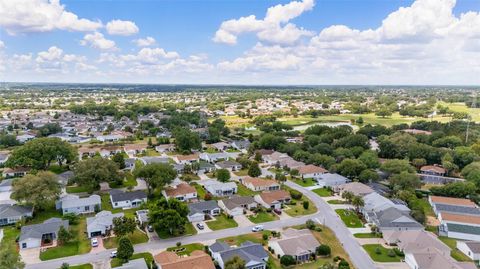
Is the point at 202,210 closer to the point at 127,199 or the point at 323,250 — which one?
the point at 127,199

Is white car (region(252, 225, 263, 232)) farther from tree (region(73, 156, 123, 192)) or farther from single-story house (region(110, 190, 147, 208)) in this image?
tree (region(73, 156, 123, 192))

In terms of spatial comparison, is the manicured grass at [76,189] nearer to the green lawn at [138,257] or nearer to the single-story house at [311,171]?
the green lawn at [138,257]

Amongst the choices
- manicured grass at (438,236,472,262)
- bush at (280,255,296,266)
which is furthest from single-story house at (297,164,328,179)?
bush at (280,255,296,266)

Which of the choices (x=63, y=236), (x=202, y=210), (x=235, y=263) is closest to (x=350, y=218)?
(x=202, y=210)

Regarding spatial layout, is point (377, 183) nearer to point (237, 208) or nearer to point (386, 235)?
point (386, 235)

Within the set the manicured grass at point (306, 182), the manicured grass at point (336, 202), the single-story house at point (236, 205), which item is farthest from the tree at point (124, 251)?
the manicured grass at point (306, 182)

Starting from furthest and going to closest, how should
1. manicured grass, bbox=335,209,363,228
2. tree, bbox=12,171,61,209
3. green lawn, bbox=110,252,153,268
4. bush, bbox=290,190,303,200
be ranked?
bush, bbox=290,190,303,200
tree, bbox=12,171,61,209
manicured grass, bbox=335,209,363,228
green lawn, bbox=110,252,153,268

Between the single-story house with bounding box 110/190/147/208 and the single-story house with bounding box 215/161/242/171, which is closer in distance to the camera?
the single-story house with bounding box 110/190/147/208
